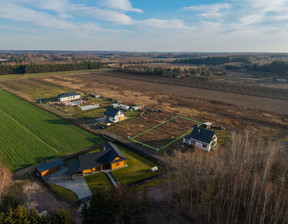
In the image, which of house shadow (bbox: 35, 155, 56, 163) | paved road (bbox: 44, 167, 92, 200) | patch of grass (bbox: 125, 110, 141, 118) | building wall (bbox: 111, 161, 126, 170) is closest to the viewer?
paved road (bbox: 44, 167, 92, 200)

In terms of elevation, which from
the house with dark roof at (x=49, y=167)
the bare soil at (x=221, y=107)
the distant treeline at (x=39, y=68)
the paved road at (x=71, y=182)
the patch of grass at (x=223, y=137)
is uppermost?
the distant treeline at (x=39, y=68)

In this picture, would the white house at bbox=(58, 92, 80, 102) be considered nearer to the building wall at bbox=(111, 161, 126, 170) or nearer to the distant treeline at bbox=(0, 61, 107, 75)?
the building wall at bbox=(111, 161, 126, 170)

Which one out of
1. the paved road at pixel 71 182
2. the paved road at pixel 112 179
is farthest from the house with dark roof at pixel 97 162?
the paved road at pixel 112 179

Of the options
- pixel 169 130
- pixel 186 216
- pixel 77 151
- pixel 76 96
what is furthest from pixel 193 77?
pixel 186 216

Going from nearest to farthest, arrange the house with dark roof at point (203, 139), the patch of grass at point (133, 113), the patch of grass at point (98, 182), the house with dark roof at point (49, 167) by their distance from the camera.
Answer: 1. the patch of grass at point (98, 182)
2. the house with dark roof at point (49, 167)
3. the house with dark roof at point (203, 139)
4. the patch of grass at point (133, 113)

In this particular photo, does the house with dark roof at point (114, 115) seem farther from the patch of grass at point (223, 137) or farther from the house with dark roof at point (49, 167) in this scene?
the patch of grass at point (223, 137)

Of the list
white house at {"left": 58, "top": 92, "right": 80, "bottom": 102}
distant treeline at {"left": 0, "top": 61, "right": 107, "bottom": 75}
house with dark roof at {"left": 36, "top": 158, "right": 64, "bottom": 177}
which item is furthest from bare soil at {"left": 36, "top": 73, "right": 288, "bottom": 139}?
distant treeline at {"left": 0, "top": 61, "right": 107, "bottom": 75}

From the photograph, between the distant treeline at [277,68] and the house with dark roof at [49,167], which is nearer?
the house with dark roof at [49,167]
